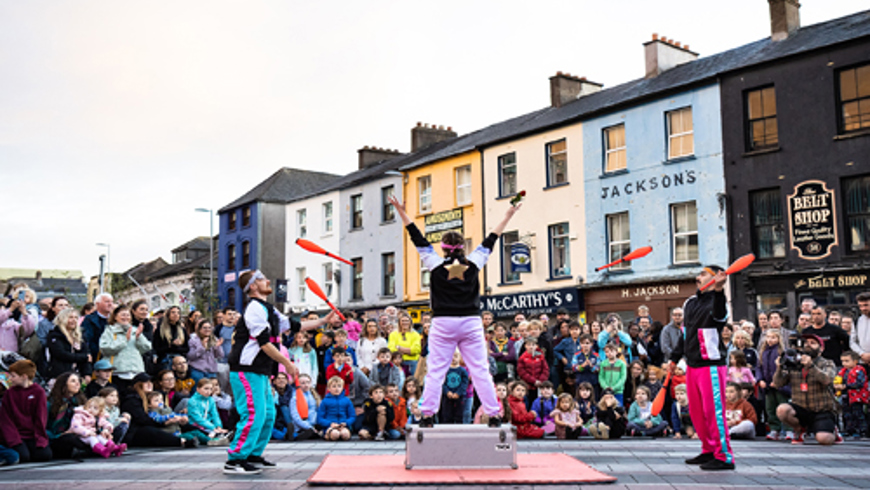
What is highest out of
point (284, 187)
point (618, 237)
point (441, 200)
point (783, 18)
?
point (783, 18)

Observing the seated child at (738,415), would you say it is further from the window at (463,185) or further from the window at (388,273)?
the window at (388,273)

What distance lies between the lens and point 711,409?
780 centimetres

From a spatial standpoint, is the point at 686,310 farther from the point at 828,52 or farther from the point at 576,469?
the point at 828,52

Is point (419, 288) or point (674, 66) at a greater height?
point (674, 66)

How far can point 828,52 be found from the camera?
19984 mm

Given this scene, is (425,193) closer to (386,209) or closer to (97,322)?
(386,209)

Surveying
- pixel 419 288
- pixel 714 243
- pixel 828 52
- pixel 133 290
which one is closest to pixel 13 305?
pixel 714 243

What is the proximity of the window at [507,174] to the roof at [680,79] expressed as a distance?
0.67 metres

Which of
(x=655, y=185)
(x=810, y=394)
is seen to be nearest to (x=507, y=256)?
(x=655, y=185)

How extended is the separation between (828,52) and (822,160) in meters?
2.62

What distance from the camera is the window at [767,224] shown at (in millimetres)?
20672

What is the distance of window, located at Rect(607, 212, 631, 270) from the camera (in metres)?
24.2

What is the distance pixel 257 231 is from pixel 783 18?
26.4 metres

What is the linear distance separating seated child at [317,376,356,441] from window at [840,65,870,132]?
47.0ft
